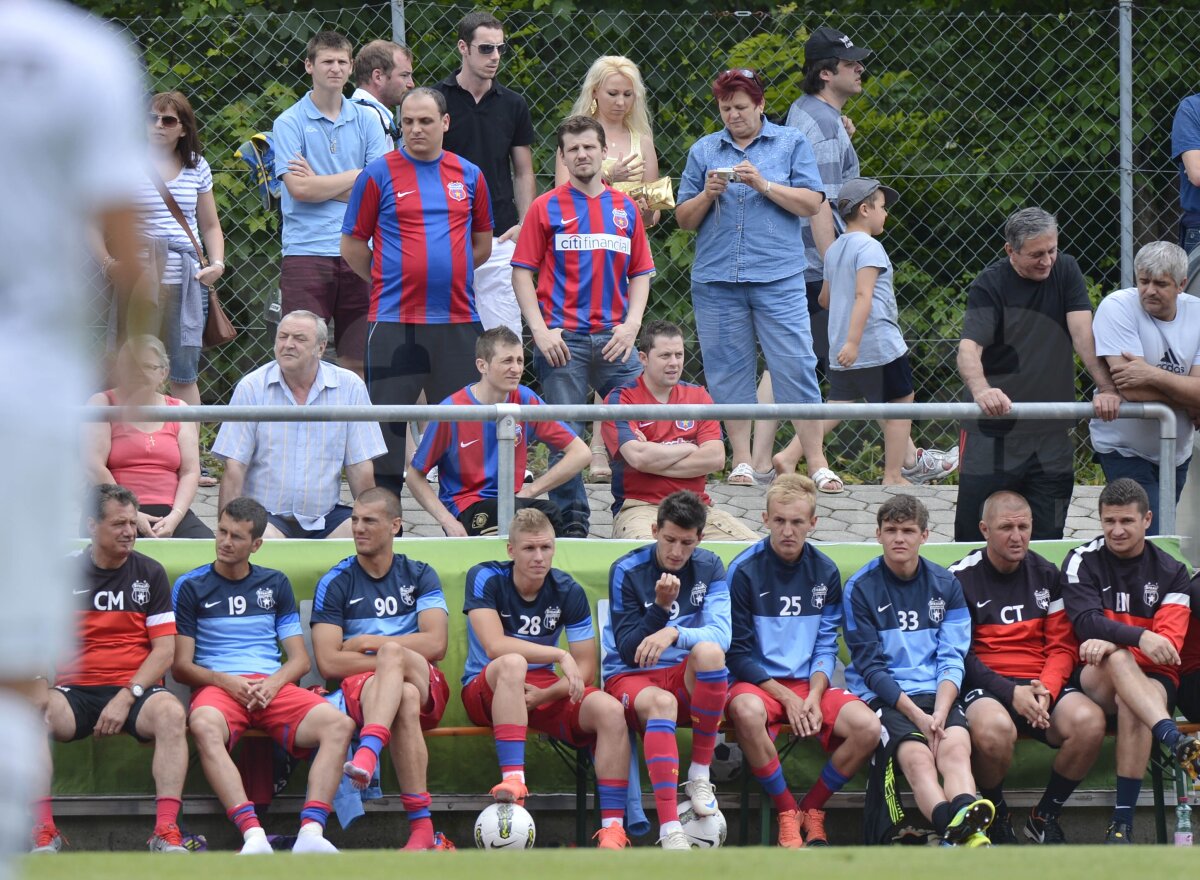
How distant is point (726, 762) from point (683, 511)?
1151mm

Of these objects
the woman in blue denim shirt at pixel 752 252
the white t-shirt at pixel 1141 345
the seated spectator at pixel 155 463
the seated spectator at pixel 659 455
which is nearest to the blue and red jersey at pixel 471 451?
the seated spectator at pixel 659 455

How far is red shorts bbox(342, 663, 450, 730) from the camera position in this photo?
22.1 feet

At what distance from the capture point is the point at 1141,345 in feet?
24.4

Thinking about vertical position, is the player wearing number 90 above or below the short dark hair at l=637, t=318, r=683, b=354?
below

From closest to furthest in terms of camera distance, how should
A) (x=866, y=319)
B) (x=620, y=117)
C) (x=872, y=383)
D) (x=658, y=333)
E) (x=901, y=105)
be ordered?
(x=658, y=333) < (x=866, y=319) < (x=872, y=383) < (x=620, y=117) < (x=901, y=105)

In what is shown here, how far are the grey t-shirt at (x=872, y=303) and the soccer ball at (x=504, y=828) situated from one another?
3385mm

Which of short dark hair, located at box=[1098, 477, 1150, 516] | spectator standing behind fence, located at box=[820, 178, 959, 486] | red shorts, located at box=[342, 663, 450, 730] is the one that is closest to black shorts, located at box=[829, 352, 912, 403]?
spectator standing behind fence, located at box=[820, 178, 959, 486]

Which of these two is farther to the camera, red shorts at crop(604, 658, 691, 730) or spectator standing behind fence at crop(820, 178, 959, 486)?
spectator standing behind fence at crop(820, 178, 959, 486)

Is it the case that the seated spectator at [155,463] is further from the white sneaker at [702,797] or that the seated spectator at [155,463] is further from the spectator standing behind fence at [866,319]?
the spectator standing behind fence at [866,319]

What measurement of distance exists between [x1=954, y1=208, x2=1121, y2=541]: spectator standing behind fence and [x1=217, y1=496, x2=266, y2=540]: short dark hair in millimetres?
3115

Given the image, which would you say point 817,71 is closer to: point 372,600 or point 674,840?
point 372,600

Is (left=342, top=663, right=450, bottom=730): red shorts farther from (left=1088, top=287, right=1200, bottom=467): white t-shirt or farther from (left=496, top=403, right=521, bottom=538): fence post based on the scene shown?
(left=1088, top=287, right=1200, bottom=467): white t-shirt

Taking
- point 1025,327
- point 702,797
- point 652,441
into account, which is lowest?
point 702,797

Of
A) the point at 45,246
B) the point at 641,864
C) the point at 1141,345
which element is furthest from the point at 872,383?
the point at 45,246
